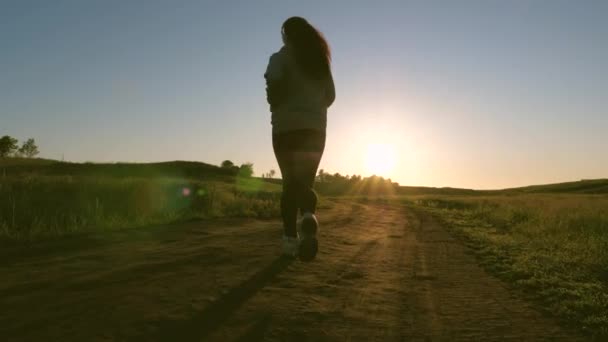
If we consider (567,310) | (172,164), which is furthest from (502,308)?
(172,164)

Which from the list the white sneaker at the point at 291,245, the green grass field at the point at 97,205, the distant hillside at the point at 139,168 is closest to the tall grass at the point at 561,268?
the white sneaker at the point at 291,245

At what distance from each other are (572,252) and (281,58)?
6013mm

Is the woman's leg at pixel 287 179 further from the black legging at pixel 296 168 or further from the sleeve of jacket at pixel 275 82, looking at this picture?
the sleeve of jacket at pixel 275 82

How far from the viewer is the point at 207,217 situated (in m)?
11.5

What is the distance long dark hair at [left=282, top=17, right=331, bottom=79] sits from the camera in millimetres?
5398

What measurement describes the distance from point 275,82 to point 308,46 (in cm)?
62

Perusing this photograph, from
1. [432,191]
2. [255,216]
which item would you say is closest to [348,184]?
[432,191]

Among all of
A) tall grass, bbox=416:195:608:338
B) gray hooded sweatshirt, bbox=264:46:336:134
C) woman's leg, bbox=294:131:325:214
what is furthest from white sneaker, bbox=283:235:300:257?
tall grass, bbox=416:195:608:338

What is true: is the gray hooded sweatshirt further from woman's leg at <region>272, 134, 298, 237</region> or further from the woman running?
woman's leg at <region>272, 134, 298, 237</region>

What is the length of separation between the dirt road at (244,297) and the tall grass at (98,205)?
6.96ft

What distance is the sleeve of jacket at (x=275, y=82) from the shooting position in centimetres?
521

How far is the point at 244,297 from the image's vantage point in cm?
351

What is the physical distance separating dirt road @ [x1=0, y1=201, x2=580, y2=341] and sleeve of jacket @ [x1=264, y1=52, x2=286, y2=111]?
1767 millimetres

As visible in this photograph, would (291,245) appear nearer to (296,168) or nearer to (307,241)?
(307,241)
